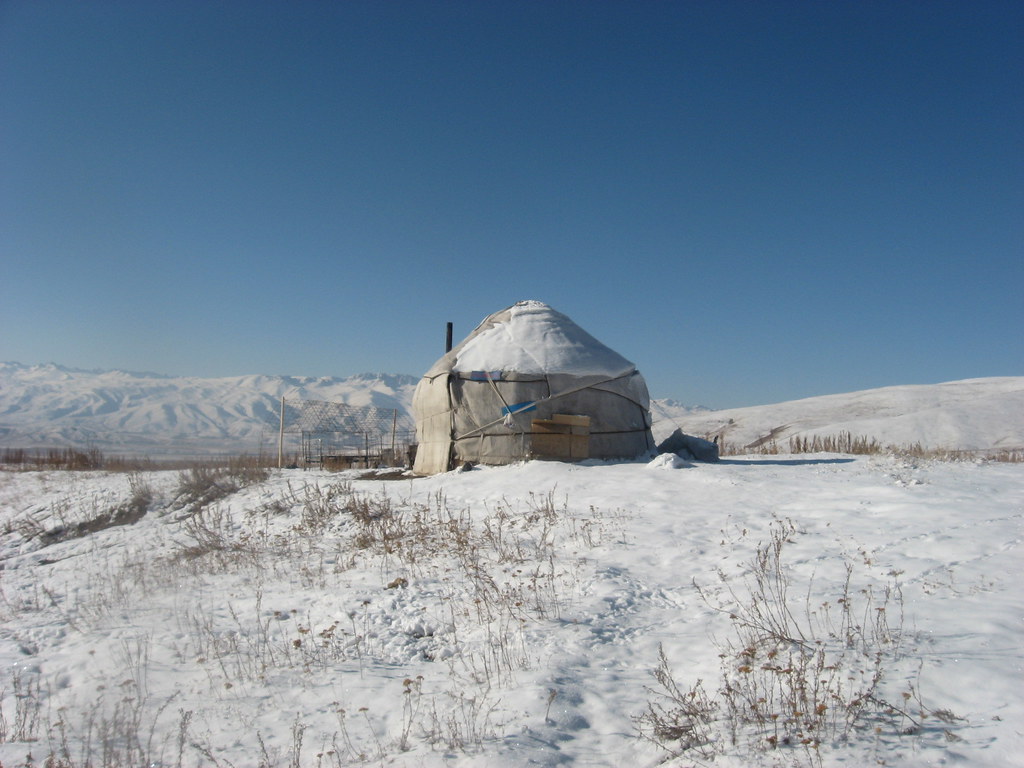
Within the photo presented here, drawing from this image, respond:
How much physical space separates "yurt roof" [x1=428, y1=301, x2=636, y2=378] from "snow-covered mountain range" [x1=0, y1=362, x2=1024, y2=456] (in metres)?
2.74

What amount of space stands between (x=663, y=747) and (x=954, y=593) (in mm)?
2229

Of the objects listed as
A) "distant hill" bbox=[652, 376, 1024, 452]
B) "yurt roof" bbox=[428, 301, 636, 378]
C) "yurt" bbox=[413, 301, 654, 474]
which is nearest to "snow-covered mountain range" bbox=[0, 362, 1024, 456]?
"distant hill" bbox=[652, 376, 1024, 452]

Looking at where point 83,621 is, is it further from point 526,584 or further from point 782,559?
point 782,559

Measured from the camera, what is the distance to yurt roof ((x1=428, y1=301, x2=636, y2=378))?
11.5 meters

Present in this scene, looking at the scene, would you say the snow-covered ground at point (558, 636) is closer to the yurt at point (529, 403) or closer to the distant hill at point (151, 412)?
the yurt at point (529, 403)

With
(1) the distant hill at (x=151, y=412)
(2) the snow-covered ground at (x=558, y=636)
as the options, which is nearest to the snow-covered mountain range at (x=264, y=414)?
(1) the distant hill at (x=151, y=412)

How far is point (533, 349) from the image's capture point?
11828 millimetres

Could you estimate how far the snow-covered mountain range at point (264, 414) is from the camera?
21.4m

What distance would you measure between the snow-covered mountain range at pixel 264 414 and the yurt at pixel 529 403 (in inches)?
114

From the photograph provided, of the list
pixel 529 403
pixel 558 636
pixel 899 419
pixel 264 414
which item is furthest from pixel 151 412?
pixel 558 636

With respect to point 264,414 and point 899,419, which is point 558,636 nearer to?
point 899,419

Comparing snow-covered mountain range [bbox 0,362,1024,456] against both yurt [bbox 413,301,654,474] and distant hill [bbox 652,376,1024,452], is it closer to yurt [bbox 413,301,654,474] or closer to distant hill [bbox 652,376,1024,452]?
distant hill [bbox 652,376,1024,452]

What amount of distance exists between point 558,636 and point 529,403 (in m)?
7.40

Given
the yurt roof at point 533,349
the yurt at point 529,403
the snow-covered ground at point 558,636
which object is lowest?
the snow-covered ground at point 558,636
